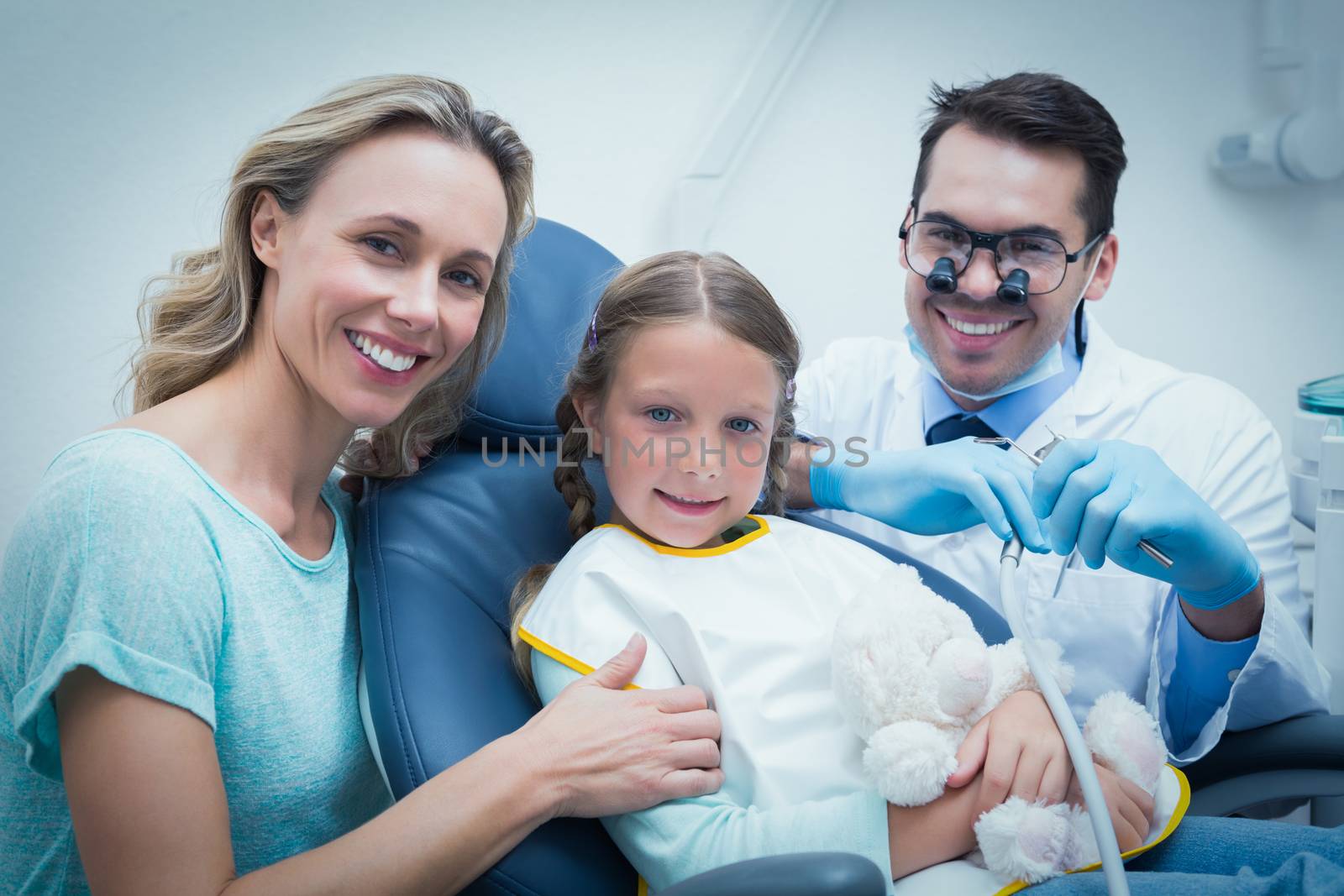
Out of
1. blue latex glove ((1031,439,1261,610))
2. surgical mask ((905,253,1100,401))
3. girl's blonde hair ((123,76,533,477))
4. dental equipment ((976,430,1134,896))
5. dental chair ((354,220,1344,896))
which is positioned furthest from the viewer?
surgical mask ((905,253,1100,401))

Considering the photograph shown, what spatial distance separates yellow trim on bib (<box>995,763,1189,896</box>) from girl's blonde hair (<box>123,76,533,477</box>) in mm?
930

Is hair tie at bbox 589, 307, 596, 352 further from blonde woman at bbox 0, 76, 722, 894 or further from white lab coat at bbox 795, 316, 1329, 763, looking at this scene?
white lab coat at bbox 795, 316, 1329, 763

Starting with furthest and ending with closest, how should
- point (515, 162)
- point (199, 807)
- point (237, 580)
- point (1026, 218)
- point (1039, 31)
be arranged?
point (1039, 31)
point (1026, 218)
point (515, 162)
point (237, 580)
point (199, 807)

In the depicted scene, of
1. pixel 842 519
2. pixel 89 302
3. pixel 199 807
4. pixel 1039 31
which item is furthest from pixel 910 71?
pixel 199 807

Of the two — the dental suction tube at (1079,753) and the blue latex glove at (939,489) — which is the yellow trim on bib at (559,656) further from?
the blue latex glove at (939,489)

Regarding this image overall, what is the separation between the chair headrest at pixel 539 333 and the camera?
139cm

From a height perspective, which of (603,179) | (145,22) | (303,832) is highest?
(145,22)

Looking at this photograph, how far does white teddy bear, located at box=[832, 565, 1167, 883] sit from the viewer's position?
0.99 meters

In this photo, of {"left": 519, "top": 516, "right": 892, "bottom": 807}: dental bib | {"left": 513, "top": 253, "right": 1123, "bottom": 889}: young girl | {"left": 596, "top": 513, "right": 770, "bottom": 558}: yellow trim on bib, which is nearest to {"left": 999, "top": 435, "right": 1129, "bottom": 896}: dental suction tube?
{"left": 513, "top": 253, "right": 1123, "bottom": 889}: young girl

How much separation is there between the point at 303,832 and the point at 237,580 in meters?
0.30

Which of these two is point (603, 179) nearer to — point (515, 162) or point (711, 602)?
point (515, 162)

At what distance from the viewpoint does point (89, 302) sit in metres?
1.78

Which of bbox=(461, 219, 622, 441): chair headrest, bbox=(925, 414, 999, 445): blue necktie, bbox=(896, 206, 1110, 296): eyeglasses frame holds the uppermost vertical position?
bbox=(896, 206, 1110, 296): eyeglasses frame

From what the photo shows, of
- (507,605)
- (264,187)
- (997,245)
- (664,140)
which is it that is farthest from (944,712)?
(664,140)
